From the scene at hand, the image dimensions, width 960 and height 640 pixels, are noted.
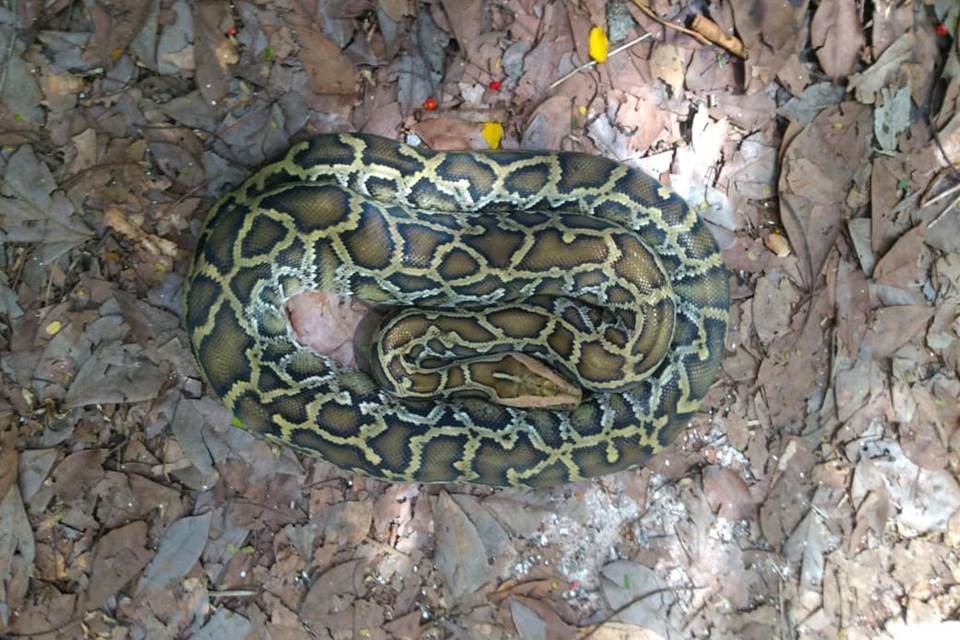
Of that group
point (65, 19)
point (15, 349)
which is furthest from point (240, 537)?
point (65, 19)

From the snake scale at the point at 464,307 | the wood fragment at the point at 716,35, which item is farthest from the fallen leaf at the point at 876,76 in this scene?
the snake scale at the point at 464,307

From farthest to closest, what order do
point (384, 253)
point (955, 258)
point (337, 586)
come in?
point (955, 258)
point (337, 586)
point (384, 253)

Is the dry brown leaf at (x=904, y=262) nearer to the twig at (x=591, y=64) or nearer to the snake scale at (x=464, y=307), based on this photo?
the snake scale at (x=464, y=307)

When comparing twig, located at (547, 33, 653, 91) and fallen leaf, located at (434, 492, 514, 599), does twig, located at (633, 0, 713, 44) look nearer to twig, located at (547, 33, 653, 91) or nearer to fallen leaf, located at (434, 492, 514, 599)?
twig, located at (547, 33, 653, 91)

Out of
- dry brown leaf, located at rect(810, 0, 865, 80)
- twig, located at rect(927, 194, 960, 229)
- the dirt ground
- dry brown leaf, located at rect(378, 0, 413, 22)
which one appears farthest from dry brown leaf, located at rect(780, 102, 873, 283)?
dry brown leaf, located at rect(378, 0, 413, 22)

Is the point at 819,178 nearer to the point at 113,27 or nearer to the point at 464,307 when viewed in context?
the point at 464,307

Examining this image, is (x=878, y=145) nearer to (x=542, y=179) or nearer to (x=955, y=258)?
(x=955, y=258)
